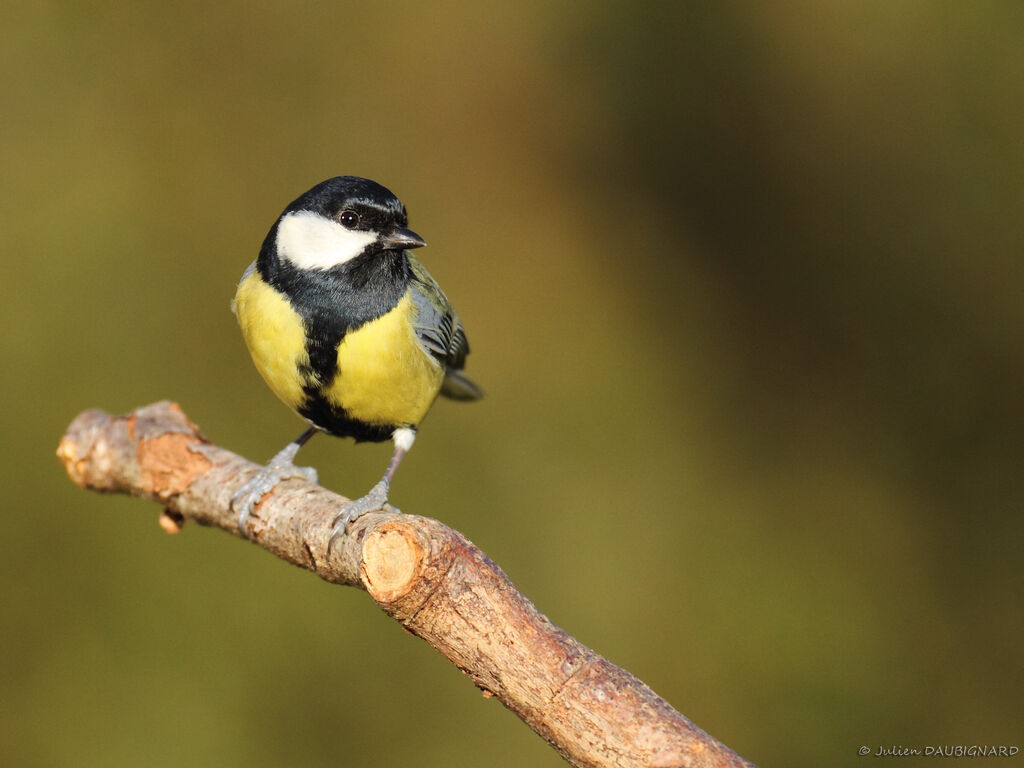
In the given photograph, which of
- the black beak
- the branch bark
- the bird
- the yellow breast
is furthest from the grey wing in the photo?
the branch bark

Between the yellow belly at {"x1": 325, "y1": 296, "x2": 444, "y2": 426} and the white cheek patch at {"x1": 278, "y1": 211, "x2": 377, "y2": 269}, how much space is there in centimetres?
16

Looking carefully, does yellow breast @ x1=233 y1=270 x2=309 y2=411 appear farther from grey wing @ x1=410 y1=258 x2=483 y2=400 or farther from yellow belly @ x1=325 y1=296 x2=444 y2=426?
grey wing @ x1=410 y1=258 x2=483 y2=400

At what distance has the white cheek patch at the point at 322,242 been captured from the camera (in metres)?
2.29

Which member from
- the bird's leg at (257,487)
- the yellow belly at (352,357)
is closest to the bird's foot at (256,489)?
the bird's leg at (257,487)

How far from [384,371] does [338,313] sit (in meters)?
0.17

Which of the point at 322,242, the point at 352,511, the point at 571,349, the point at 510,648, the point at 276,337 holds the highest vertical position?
the point at 571,349

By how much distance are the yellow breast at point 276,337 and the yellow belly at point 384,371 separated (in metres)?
0.09

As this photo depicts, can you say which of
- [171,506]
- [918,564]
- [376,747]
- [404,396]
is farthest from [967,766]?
[171,506]

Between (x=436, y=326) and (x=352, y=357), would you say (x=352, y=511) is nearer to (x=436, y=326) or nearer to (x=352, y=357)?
(x=352, y=357)

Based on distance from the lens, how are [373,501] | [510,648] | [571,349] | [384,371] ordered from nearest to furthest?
1. [510,648]
2. [373,501]
3. [384,371]
4. [571,349]

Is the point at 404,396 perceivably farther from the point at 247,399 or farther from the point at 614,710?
the point at 247,399

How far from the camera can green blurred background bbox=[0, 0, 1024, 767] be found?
11.2 feet

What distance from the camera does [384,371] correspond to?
2314 millimetres

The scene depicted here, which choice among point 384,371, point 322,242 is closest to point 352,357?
point 384,371
